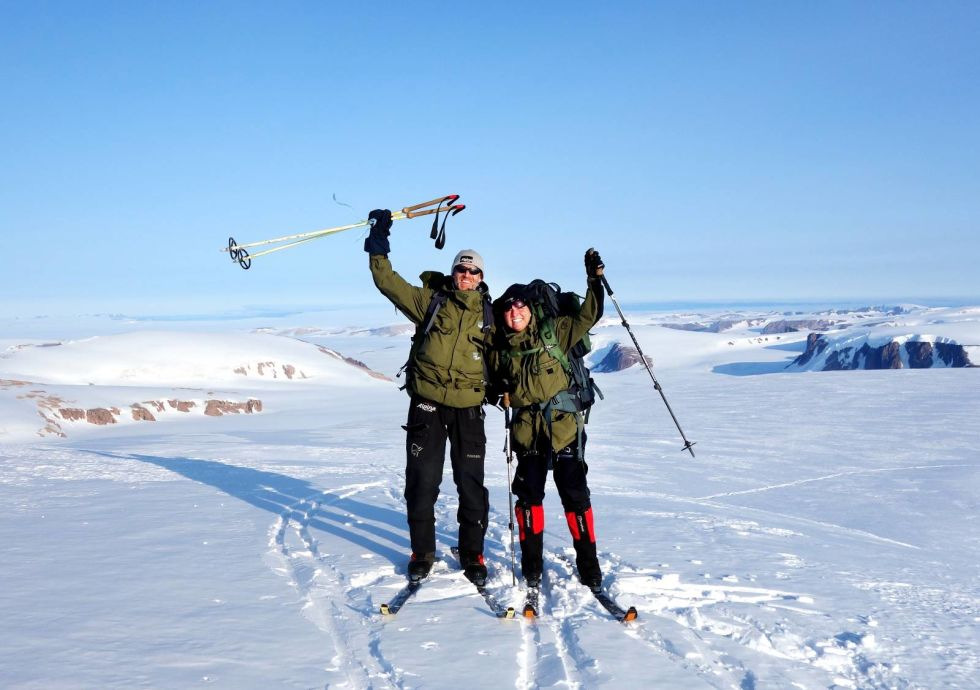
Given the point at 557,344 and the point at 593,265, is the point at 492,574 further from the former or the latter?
the point at 593,265

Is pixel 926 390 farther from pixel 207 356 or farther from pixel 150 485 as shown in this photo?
pixel 207 356

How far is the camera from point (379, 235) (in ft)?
19.9

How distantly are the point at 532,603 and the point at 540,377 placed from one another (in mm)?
1924

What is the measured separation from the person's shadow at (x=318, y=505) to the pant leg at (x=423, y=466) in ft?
1.76

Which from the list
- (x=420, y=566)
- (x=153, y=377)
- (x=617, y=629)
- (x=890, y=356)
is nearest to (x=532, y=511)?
(x=420, y=566)

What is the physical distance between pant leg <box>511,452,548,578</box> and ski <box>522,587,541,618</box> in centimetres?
19

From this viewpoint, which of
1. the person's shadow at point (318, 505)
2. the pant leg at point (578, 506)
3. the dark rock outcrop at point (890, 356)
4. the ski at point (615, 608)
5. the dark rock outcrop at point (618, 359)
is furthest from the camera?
the dark rock outcrop at point (618, 359)

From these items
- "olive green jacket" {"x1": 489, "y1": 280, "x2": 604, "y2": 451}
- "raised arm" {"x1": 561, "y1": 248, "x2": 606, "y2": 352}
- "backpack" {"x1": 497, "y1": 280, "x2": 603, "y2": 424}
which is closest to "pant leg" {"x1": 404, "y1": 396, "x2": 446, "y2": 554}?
"olive green jacket" {"x1": 489, "y1": 280, "x2": 604, "y2": 451}

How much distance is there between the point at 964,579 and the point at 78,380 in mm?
55486

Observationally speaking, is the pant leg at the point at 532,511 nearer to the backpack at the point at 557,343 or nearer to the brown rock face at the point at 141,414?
the backpack at the point at 557,343

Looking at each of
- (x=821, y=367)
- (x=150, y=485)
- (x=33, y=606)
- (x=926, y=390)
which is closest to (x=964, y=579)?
(x=33, y=606)

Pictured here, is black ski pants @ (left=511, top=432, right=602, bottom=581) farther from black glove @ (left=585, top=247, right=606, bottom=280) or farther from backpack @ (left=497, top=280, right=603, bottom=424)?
black glove @ (left=585, top=247, right=606, bottom=280)

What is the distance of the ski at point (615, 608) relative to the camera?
4840 millimetres

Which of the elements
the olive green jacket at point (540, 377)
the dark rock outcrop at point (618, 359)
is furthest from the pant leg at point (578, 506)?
the dark rock outcrop at point (618, 359)
